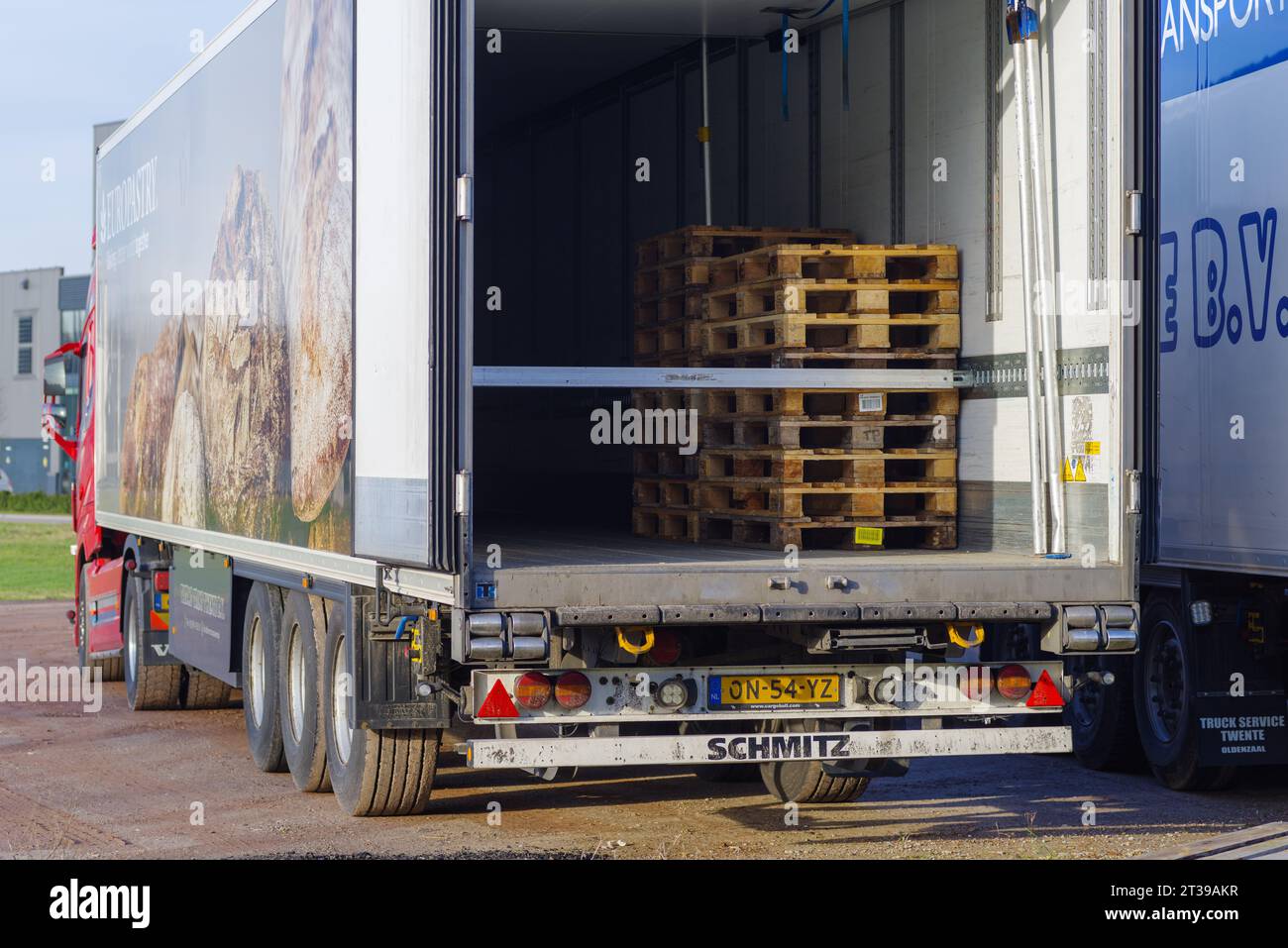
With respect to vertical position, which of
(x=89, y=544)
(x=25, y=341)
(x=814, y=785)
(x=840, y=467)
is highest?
(x=25, y=341)

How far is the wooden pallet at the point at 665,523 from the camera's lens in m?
9.48

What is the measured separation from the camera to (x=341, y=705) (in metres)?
9.05

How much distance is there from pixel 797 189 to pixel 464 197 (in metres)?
3.73

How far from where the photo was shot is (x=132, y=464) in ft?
43.8

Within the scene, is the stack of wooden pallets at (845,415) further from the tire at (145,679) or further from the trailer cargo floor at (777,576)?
the tire at (145,679)

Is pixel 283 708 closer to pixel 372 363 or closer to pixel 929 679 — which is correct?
pixel 372 363

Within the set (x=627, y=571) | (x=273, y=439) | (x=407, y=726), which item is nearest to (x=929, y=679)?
(x=627, y=571)

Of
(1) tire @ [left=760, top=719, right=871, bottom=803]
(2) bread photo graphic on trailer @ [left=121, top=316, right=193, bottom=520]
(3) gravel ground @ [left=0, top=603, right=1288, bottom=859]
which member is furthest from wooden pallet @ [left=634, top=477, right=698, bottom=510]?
(2) bread photo graphic on trailer @ [left=121, top=316, right=193, bottom=520]

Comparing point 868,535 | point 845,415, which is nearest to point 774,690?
point 868,535

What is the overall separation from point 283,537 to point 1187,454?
4.70 m

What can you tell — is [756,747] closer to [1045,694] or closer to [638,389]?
[1045,694]

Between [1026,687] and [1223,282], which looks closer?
[1026,687]

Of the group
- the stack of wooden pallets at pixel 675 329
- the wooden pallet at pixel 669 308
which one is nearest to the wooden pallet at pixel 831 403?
the stack of wooden pallets at pixel 675 329

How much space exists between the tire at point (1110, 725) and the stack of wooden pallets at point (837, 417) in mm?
2220
